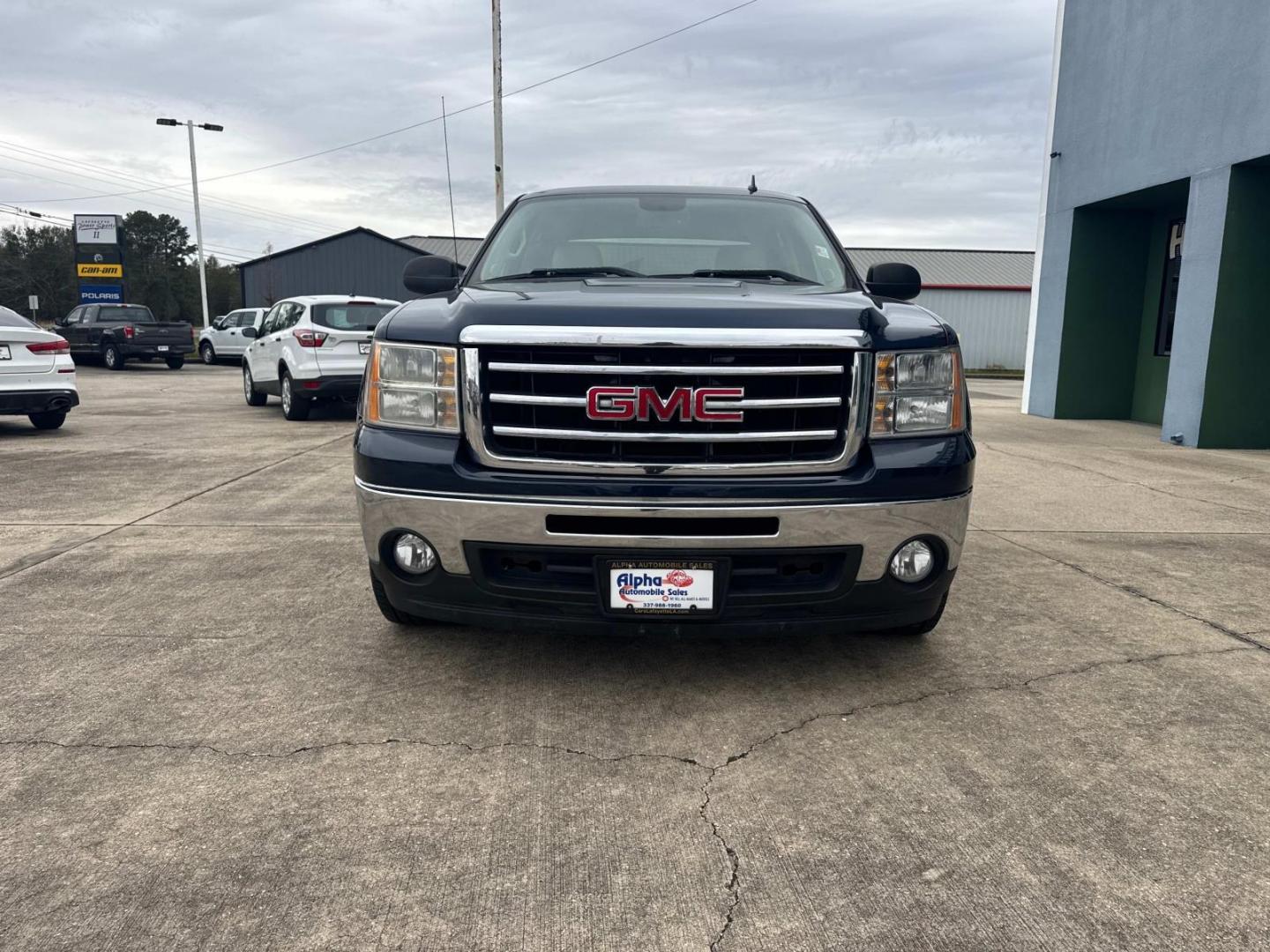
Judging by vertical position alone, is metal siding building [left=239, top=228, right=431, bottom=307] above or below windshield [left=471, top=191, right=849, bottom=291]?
above

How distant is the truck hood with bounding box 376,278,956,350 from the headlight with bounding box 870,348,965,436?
54mm

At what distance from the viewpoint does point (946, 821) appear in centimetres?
245

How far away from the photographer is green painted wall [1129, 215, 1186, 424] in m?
13.5

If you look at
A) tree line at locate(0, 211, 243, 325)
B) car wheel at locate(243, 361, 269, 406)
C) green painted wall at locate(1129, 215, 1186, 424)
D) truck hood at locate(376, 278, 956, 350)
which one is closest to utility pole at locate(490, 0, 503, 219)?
car wheel at locate(243, 361, 269, 406)

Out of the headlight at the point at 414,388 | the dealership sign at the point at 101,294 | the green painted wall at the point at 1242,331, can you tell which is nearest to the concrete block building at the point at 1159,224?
the green painted wall at the point at 1242,331

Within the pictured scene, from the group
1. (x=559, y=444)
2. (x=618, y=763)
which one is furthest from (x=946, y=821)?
(x=559, y=444)

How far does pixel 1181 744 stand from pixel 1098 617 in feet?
4.32

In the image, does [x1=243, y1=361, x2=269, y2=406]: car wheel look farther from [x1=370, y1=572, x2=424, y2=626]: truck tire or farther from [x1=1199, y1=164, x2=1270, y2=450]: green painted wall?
Answer: [x1=1199, y1=164, x2=1270, y2=450]: green painted wall

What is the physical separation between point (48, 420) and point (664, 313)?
10367 millimetres

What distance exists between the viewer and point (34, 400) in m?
9.69

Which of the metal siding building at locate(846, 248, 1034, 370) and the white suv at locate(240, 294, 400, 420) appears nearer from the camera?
the white suv at locate(240, 294, 400, 420)

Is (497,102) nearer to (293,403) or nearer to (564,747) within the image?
(293,403)

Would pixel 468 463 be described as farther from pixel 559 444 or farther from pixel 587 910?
pixel 587 910

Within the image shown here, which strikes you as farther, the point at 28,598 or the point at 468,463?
the point at 28,598
